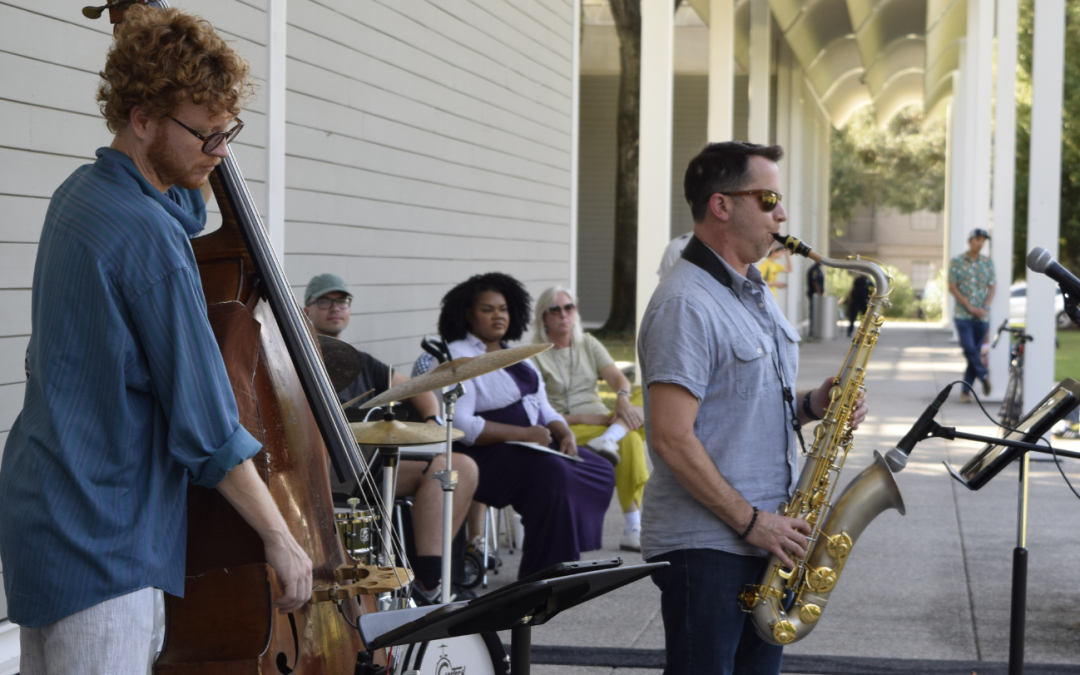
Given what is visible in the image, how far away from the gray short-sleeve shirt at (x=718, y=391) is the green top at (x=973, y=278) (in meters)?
10.2

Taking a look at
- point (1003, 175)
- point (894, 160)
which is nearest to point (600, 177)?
point (1003, 175)

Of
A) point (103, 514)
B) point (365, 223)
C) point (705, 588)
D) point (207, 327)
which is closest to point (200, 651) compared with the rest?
point (103, 514)

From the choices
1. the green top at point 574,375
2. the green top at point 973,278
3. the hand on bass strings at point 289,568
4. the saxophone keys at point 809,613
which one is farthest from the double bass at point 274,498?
the green top at point 973,278

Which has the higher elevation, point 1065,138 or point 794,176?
point 1065,138

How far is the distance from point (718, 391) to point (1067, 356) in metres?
23.0

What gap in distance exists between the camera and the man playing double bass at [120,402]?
71.1 inches

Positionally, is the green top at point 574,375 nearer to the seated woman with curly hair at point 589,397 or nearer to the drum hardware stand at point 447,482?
the seated woman with curly hair at point 589,397

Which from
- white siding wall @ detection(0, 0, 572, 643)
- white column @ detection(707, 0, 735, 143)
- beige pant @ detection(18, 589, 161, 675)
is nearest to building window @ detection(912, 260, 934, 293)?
white column @ detection(707, 0, 735, 143)

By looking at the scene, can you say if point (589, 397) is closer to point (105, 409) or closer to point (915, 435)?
point (915, 435)

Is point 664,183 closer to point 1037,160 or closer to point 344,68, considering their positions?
point 1037,160

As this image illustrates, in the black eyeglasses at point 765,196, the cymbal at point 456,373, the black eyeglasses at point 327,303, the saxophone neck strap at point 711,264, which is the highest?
the black eyeglasses at point 765,196

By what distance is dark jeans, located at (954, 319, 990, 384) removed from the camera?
40.0 feet

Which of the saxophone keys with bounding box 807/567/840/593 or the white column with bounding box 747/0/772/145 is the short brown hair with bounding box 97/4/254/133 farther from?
the white column with bounding box 747/0/772/145

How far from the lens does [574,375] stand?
6793 mm
